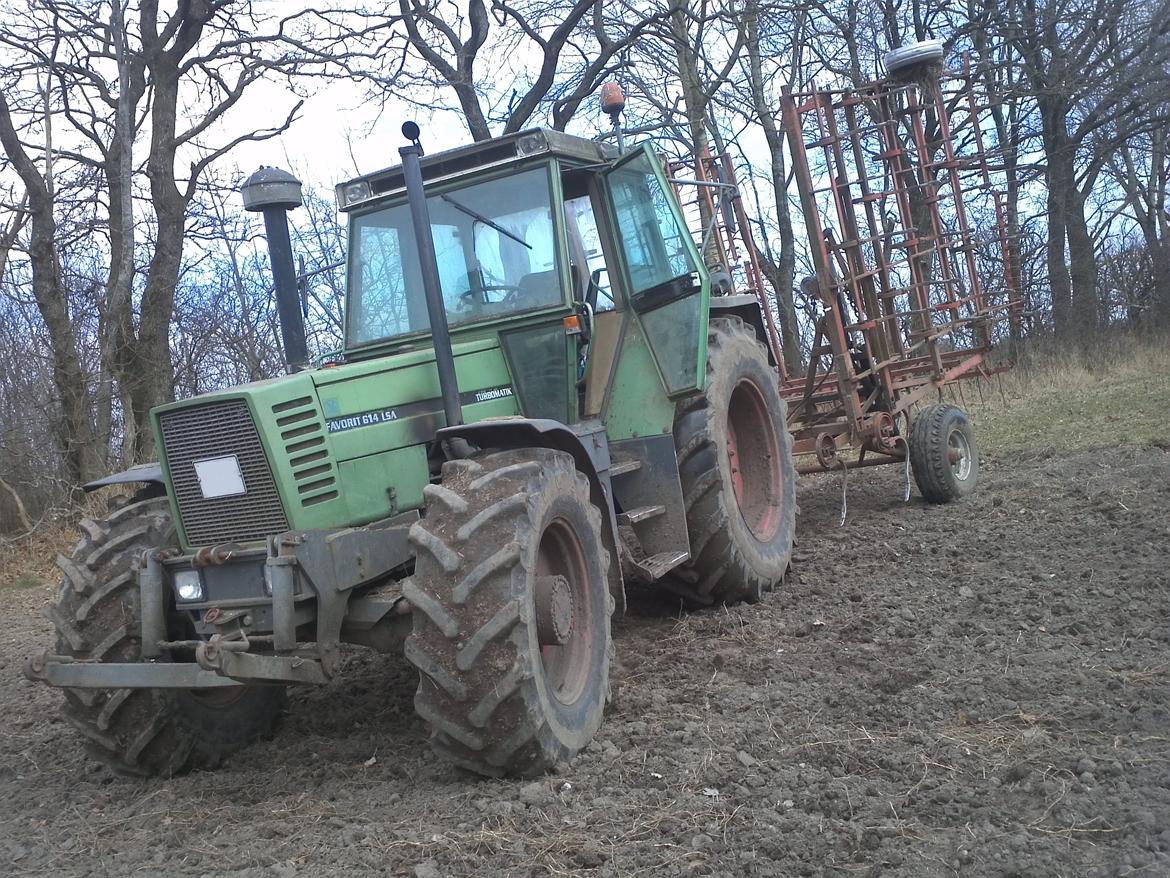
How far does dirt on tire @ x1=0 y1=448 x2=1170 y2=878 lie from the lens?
3264 mm

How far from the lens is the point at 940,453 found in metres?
8.30

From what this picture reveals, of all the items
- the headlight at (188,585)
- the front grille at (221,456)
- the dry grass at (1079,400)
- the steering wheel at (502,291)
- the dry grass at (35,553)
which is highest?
the steering wheel at (502,291)

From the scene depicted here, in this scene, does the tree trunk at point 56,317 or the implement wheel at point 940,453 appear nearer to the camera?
the implement wheel at point 940,453

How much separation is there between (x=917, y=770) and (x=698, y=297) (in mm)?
2988

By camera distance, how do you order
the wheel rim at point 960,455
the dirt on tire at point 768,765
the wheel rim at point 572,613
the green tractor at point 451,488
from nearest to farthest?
the dirt on tire at point 768,765 → the green tractor at point 451,488 → the wheel rim at point 572,613 → the wheel rim at point 960,455

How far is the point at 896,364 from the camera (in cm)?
888

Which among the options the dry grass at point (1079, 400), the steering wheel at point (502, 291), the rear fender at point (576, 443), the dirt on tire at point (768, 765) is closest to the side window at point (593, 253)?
the steering wheel at point (502, 291)

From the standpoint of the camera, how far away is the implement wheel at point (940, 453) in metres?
8.29

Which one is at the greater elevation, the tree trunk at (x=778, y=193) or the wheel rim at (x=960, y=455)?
the tree trunk at (x=778, y=193)

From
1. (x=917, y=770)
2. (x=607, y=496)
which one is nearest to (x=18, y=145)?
(x=607, y=496)

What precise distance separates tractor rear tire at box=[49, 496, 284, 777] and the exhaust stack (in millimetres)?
1160

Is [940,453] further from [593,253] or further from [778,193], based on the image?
[778,193]

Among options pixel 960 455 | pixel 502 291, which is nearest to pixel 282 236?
pixel 502 291

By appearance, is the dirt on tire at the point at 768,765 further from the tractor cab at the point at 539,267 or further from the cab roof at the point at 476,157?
the cab roof at the point at 476,157
